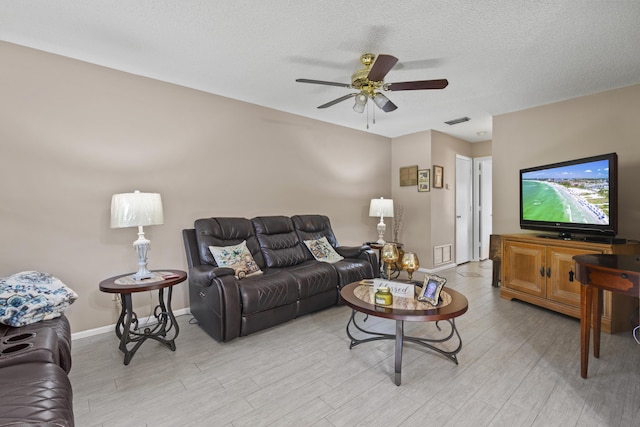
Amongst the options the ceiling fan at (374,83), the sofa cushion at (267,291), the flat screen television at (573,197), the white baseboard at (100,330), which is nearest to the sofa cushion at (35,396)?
the sofa cushion at (267,291)

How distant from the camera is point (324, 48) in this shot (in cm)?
242

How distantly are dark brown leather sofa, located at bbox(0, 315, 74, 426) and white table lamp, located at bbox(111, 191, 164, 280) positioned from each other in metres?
0.81

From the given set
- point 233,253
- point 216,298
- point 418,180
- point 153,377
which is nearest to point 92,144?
point 233,253

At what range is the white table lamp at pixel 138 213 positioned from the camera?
2.29 meters

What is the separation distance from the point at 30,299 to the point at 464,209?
607cm

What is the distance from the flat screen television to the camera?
107 inches

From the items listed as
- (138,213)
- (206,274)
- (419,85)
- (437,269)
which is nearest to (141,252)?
(138,213)

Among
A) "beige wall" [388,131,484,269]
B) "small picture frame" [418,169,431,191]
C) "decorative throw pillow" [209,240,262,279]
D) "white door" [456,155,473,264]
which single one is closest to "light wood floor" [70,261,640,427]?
"decorative throw pillow" [209,240,262,279]

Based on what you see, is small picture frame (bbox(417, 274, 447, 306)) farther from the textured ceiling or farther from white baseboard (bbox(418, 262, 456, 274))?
white baseboard (bbox(418, 262, 456, 274))

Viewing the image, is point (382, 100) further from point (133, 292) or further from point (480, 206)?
point (480, 206)

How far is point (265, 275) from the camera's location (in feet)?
9.27

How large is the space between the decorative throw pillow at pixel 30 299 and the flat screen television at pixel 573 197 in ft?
14.7

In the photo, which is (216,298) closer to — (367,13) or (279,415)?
(279,415)

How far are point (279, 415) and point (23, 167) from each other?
2.76 m
